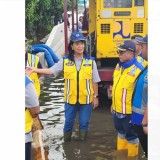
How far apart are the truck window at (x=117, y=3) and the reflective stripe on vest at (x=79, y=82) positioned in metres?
3.01

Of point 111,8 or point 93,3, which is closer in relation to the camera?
point 111,8

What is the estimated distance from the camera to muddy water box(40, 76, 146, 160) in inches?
238

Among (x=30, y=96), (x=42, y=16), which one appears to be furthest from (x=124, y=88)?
(x=42, y=16)

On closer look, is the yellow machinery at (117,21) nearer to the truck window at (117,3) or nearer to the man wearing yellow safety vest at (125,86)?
the truck window at (117,3)

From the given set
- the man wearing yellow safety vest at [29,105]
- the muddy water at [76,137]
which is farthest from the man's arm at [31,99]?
the muddy water at [76,137]

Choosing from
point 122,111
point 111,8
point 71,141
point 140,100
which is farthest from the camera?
point 111,8

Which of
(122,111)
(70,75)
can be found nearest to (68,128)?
(70,75)

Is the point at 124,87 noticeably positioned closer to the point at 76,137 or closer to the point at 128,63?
the point at 128,63

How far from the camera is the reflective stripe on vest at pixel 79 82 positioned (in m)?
6.18
